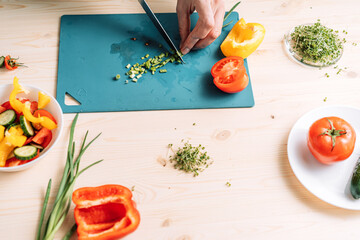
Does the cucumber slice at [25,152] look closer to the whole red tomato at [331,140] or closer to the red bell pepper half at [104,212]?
the red bell pepper half at [104,212]

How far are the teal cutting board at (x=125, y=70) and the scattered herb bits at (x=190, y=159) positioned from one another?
186 millimetres

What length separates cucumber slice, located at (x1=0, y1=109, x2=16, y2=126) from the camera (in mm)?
1081

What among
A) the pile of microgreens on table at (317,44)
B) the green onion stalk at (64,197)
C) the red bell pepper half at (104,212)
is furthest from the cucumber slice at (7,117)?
the pile of microgreens on table at (317,44)

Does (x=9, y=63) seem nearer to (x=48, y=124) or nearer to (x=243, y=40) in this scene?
(x=48, y=124)

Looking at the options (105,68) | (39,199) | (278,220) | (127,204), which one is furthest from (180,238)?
(105,68)

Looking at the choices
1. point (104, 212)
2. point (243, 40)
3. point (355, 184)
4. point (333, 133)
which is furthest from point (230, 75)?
point (104, 212)

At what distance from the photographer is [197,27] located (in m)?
1.28

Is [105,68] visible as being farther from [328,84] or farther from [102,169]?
[328,84]

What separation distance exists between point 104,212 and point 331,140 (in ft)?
2.64

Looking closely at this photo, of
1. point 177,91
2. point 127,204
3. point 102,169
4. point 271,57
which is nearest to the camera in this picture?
point 127,204

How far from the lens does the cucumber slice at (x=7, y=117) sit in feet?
3.55

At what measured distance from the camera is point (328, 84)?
1.38 metres

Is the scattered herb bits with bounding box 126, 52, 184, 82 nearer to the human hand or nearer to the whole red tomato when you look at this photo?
the human hand

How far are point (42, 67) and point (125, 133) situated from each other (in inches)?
18.4
